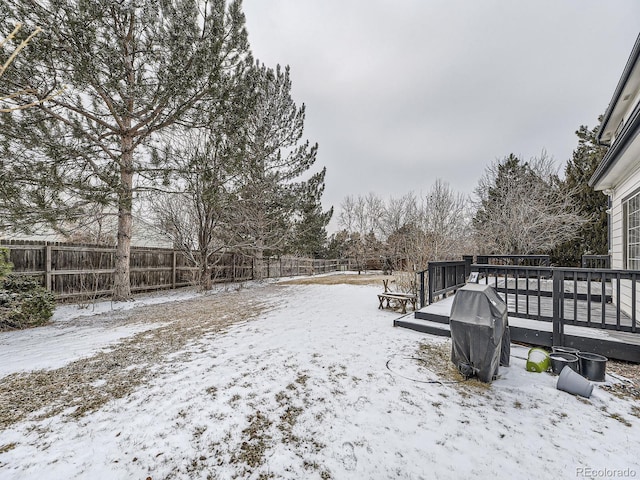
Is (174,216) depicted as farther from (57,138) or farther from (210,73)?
(210,73)

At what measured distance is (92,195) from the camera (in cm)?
655

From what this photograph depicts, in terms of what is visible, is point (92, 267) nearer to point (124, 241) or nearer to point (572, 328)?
point (124, 241)

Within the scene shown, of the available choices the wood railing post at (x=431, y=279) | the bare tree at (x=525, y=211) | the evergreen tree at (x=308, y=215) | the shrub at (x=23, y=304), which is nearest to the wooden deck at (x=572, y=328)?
the wood railing post at (x=431, y=279)

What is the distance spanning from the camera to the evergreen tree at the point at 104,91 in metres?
5.90

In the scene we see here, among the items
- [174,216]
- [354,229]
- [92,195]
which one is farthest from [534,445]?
[354,229]

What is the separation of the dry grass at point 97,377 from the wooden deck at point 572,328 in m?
3.94

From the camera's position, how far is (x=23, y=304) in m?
5.41

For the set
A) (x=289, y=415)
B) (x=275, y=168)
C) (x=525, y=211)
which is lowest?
(x=289, y=415)

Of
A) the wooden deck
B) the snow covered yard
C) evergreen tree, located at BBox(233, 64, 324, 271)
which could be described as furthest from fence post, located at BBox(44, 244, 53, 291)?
the wooden deck

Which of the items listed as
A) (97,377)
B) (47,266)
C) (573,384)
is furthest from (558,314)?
(47,266)

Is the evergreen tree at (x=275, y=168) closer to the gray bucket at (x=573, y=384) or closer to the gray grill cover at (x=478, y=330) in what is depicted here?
the gray grill cover at (x=478, y=330)

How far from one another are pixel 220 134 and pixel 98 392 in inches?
275

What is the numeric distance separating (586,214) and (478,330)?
15.4 m

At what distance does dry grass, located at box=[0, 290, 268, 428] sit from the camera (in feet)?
9.21
